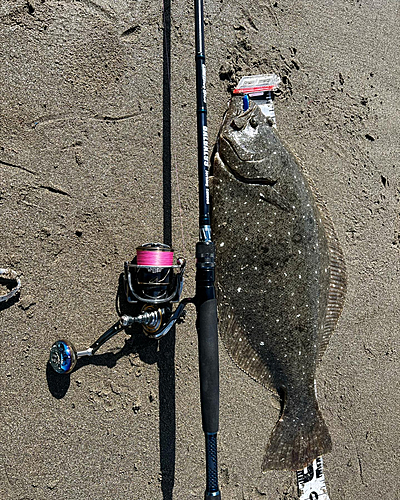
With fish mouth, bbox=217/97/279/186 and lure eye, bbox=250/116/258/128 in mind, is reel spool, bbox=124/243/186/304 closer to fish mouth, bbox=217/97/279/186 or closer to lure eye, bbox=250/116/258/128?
fish mouth, bbox=217/97/279/186

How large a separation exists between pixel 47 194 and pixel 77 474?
1.22 metres

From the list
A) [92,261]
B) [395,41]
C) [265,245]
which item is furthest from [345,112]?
[92,261]

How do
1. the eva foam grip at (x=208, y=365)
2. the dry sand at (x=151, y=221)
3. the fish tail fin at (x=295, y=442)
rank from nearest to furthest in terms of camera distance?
the eva foam grip at (x=208, y=365) → the dry sand at (x=151, y=221) → the fish tail fin at (x=295, y=442)

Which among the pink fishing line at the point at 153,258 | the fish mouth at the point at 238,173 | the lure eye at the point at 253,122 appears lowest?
the pink fishing line at the point at 153,258

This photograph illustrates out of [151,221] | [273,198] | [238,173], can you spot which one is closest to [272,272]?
[273,198]

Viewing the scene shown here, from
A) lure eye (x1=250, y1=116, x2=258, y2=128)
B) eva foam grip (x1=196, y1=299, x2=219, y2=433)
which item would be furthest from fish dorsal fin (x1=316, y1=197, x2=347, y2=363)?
eva foam grip (x1=196, y1=299, x2=219, y2=433)

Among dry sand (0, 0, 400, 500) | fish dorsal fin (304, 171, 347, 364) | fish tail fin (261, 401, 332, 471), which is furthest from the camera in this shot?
fish dorsal fin (304, 171, 347, 364)

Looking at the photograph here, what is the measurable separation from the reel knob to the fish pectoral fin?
1.05 meters

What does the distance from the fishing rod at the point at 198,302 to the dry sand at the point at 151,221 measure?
0.43 ft

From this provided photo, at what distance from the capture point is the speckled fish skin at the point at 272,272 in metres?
1.59

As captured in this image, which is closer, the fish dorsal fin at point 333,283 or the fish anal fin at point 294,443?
the fish anal fin at point 294,443

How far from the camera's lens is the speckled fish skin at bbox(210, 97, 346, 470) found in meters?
1.59

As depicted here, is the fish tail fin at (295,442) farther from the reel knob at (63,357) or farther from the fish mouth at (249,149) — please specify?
the fish mouth at (249,149)

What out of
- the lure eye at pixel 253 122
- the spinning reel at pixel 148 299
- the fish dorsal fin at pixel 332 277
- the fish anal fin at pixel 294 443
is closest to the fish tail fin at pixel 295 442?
the fish anal fin at pixel 294 443
